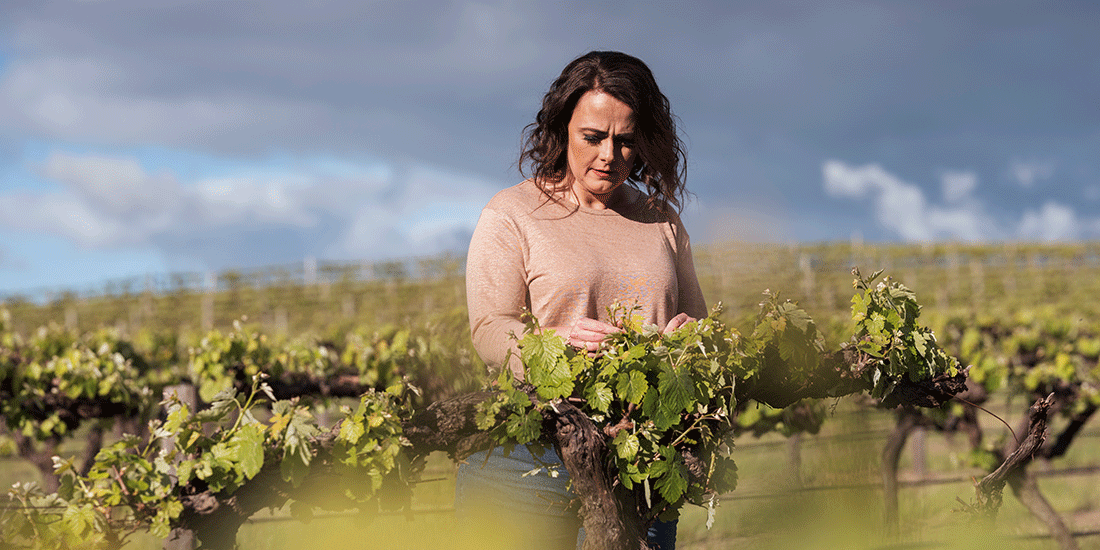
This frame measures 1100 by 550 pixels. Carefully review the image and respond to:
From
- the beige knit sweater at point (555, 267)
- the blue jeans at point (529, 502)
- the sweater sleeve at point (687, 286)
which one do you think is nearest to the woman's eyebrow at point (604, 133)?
the beige knit sweater at point (555, 267)

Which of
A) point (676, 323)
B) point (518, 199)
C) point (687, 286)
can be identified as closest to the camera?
point (676, 323)

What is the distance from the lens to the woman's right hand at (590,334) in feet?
6.42

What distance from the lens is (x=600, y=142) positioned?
2.29 m

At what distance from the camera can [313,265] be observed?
1326 inches

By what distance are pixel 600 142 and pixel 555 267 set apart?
0.39 metres

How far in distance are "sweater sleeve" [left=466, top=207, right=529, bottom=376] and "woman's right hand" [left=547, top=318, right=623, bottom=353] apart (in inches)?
7.4

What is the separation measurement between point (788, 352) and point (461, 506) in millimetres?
1068

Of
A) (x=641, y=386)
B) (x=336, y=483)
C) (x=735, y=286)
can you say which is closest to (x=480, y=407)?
(x=641, y=386)

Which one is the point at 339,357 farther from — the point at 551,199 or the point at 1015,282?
the point at 1015,282

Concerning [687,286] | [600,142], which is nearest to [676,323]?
[687,286]

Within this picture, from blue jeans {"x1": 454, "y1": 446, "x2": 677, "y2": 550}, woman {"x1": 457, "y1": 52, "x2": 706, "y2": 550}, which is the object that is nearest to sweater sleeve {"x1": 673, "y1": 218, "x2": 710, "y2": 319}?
woman {"x1": 457, "y1": 52, "x2": 706, "y2": 550}

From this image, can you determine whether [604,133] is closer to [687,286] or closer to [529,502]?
[687,286]

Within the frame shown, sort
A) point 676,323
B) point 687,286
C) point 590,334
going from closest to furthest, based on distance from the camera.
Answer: point 590,334 → point 676,323 → point 687,286

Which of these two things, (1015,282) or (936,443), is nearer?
(936,443)
